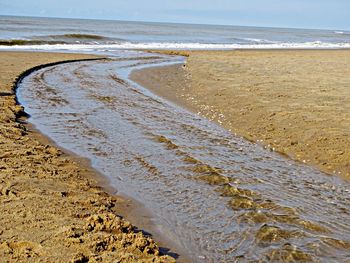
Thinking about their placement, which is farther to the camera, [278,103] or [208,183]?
[278,103]

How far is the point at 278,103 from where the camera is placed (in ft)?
39.8

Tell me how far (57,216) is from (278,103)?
28.6 feet

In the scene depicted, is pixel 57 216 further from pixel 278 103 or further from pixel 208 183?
pixel 278 103

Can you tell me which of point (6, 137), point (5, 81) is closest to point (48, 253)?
point (6, 137)

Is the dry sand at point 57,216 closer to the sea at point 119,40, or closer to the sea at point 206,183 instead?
the sea at point 206,183

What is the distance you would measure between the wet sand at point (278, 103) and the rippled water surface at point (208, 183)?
56cm

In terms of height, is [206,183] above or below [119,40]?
below

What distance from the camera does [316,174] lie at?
7.35 meters

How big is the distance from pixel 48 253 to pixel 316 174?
500 centimetres

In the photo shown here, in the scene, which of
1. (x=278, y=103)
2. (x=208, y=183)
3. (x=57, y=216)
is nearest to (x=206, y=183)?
(x=208, y=183)

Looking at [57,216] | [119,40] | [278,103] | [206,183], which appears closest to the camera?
[57,216]

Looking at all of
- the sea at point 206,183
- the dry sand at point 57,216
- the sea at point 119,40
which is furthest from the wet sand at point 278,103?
the sea at point 119,40

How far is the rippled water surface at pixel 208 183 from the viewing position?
488 centimetres

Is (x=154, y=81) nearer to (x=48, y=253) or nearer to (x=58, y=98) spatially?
(x=58, y=98)
